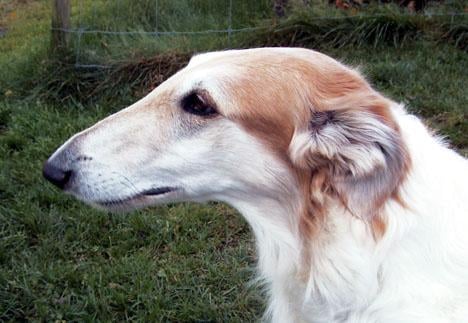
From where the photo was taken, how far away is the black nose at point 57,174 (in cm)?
240

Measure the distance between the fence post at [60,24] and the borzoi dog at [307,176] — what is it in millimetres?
3680

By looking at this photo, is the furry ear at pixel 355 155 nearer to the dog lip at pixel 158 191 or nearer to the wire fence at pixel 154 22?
the dog lip at pixel 158 191

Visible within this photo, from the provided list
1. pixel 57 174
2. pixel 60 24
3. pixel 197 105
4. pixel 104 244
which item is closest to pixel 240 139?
pixel 197 105

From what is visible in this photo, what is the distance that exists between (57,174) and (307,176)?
3.13 feet

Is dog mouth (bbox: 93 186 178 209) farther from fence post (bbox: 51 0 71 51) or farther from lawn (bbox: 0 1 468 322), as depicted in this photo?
fence post (bbox: 51 0 71 51)

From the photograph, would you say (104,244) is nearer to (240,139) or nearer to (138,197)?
(138,197)

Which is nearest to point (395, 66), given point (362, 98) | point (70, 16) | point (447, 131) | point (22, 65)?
point (447, 131)

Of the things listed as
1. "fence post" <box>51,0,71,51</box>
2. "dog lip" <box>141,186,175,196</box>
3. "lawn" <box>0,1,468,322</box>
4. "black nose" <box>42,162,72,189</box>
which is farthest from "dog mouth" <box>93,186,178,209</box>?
"fence post" <box>51,0,71,51</box>

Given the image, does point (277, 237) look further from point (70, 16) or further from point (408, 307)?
point (70, 16)

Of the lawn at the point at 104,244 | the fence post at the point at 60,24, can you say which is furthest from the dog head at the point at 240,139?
the fence post at the point at 60,24

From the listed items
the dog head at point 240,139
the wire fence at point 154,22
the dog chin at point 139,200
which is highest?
the dog head at point 240,139

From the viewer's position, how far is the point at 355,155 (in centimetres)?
215

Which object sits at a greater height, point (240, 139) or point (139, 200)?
point (240, 139)

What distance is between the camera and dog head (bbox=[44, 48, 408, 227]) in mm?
2211
